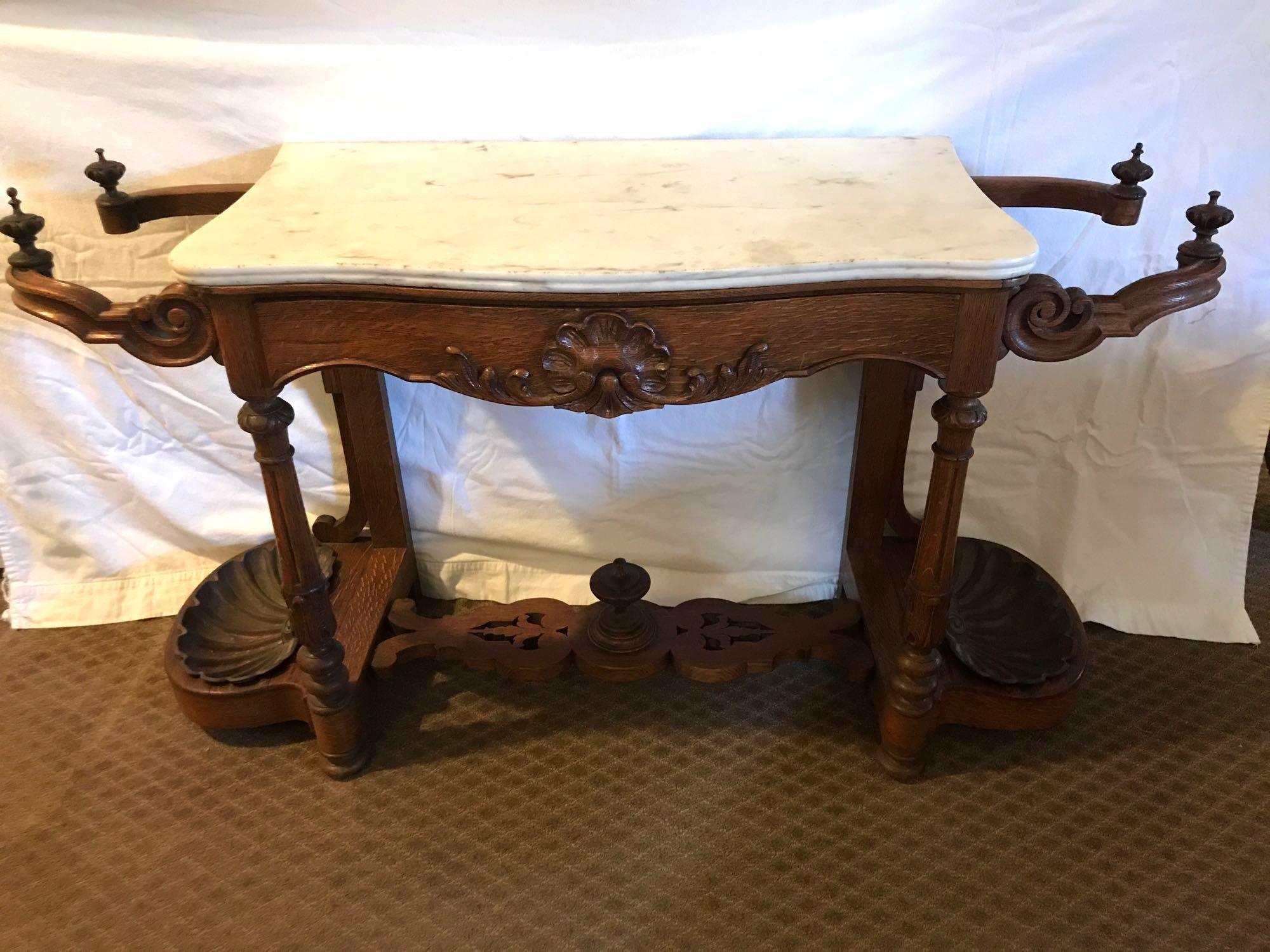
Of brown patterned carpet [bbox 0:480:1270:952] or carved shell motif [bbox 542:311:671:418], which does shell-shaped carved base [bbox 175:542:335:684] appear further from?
carved shell motif [bbox 542:311:671:418]

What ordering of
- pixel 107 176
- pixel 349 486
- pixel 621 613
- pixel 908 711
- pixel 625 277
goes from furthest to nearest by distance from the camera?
pixel 349 486, pixel 621 613, pixel 908 711, pixel 107 176, pixel 625 277

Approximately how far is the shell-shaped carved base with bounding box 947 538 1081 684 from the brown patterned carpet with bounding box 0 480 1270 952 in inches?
4.0

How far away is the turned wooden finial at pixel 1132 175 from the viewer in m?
1.02

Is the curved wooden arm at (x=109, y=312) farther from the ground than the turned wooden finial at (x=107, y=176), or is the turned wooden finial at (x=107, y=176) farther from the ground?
the turned wooden finial at (x=107, y=176)

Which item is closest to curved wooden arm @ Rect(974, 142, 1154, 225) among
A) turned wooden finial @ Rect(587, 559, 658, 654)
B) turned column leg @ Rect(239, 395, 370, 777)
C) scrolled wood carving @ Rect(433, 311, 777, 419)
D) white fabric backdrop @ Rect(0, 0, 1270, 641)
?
white fabric backdrop @ Rect(0, 0, 1270, 641)

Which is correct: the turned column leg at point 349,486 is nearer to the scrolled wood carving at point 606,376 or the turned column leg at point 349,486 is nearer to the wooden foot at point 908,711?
the scrolled wood carving at point 606,376

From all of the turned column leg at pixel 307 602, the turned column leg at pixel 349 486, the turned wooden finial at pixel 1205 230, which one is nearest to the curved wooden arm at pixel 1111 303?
the turned wooden finial at pixel 1205 230

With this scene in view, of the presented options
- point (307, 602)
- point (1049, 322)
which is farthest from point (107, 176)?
point (1049, 322)

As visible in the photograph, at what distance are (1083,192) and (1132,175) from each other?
0.24ft

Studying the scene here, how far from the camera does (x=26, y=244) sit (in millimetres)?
945

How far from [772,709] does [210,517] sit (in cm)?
89

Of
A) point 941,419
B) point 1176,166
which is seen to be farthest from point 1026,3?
point 941,419

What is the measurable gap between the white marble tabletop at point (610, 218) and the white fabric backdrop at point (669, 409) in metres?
0.08

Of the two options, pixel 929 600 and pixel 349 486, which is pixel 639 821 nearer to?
pixel 929 600
